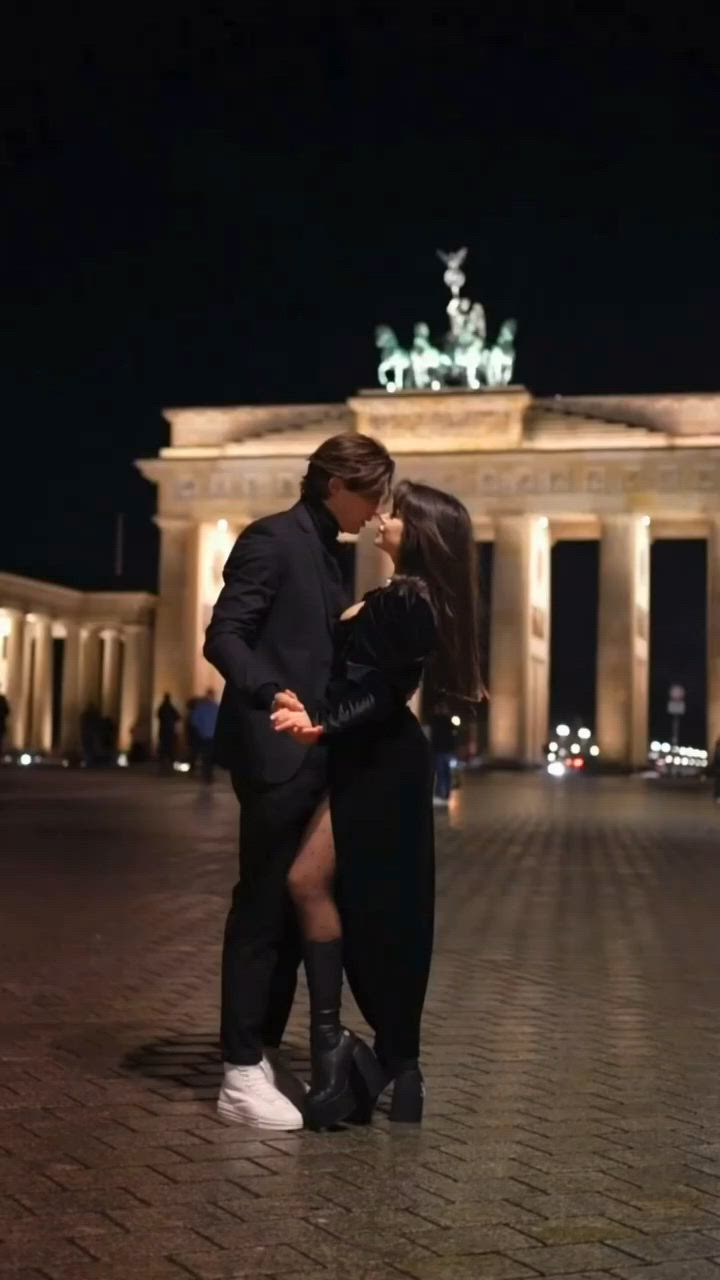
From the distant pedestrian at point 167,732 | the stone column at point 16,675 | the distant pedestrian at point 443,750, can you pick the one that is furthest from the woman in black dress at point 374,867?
the stone column at point 16,675

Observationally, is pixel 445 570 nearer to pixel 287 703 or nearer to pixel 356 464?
pixel 356 464

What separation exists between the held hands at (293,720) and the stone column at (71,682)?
78.2 metres

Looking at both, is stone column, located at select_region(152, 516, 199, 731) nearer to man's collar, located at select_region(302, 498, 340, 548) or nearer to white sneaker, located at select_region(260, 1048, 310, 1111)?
white sneaker, located at select_region(260, 1048, 310, 1111)

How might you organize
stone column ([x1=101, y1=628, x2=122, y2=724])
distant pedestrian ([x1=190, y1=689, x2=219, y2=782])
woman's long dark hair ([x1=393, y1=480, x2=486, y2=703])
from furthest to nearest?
stone column ([x1=101, y1=628, x2=122, y2=724]), distant pedestrian ([x1=190, y1=689, x2=219, y2=782]), woman's long dark hair ([x1=393, y1=480, x2=486, y2=703])

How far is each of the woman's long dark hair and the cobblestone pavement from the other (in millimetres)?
1476

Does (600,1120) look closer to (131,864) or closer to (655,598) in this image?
(131,864)

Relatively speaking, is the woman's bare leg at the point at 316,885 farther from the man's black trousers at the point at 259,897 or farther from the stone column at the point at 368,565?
the stone column at the point at 368,565

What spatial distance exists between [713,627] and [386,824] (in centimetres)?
6486

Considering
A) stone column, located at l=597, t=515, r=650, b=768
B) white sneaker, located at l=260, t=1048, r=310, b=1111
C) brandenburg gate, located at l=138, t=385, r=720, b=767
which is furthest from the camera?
stone column, located at l=597, t=515, r=650, b=768

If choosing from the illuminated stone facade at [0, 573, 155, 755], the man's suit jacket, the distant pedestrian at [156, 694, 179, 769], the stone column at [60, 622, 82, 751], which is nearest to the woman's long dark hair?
the man's suit jacket

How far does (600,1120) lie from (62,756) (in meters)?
72.7

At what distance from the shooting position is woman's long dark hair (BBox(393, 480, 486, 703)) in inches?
259

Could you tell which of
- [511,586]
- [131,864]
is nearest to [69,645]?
Result: [511,586]

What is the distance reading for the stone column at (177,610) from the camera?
74.8m
